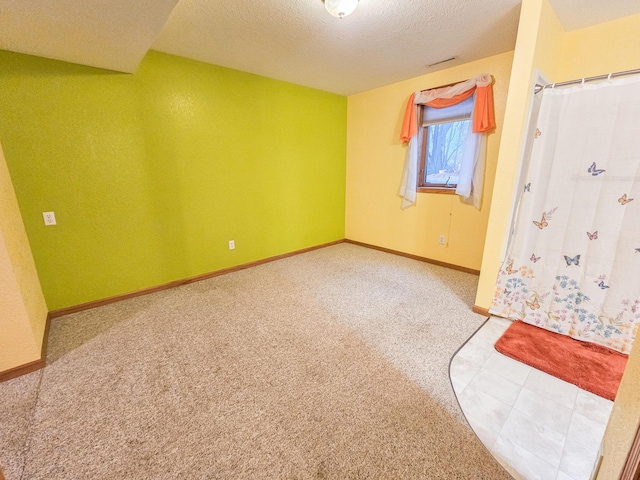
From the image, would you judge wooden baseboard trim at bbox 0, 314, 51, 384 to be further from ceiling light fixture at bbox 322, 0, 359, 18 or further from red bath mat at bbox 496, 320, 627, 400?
red bath mat at bbox 496, 320, 627, 400

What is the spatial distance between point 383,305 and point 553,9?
2.45m

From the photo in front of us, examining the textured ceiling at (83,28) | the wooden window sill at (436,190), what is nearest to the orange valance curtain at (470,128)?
the wooden window sill at (436,190)

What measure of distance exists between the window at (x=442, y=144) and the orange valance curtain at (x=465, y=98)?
9cm

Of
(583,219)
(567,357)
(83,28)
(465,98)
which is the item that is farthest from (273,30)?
(567,357)

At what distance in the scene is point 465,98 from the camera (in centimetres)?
279

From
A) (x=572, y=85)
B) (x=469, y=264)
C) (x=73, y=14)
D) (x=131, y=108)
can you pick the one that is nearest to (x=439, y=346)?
(x=469, y=264)

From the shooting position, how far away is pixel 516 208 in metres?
2.01

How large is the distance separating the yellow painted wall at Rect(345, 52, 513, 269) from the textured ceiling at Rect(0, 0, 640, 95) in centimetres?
39

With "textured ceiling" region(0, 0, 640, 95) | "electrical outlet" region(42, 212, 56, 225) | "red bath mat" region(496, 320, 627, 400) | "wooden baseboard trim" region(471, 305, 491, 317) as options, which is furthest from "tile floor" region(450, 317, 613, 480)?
"electrical outlet" region(42, 212, 56, 225)

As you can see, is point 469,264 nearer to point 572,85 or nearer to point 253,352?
point 572,85

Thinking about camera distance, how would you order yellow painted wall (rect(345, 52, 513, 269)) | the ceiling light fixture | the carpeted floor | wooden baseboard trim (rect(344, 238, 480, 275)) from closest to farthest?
the carpeted floor, the ceiling light fixture, yellow painted wall (rect(345, 52, 513, 269)), wooden baseboard trim (rect(344, 238, 480, 275))

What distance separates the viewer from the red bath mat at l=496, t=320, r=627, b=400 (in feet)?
4.89

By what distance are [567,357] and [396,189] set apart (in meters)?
2.48

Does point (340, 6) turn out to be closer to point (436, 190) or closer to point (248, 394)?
point (436, 190)
